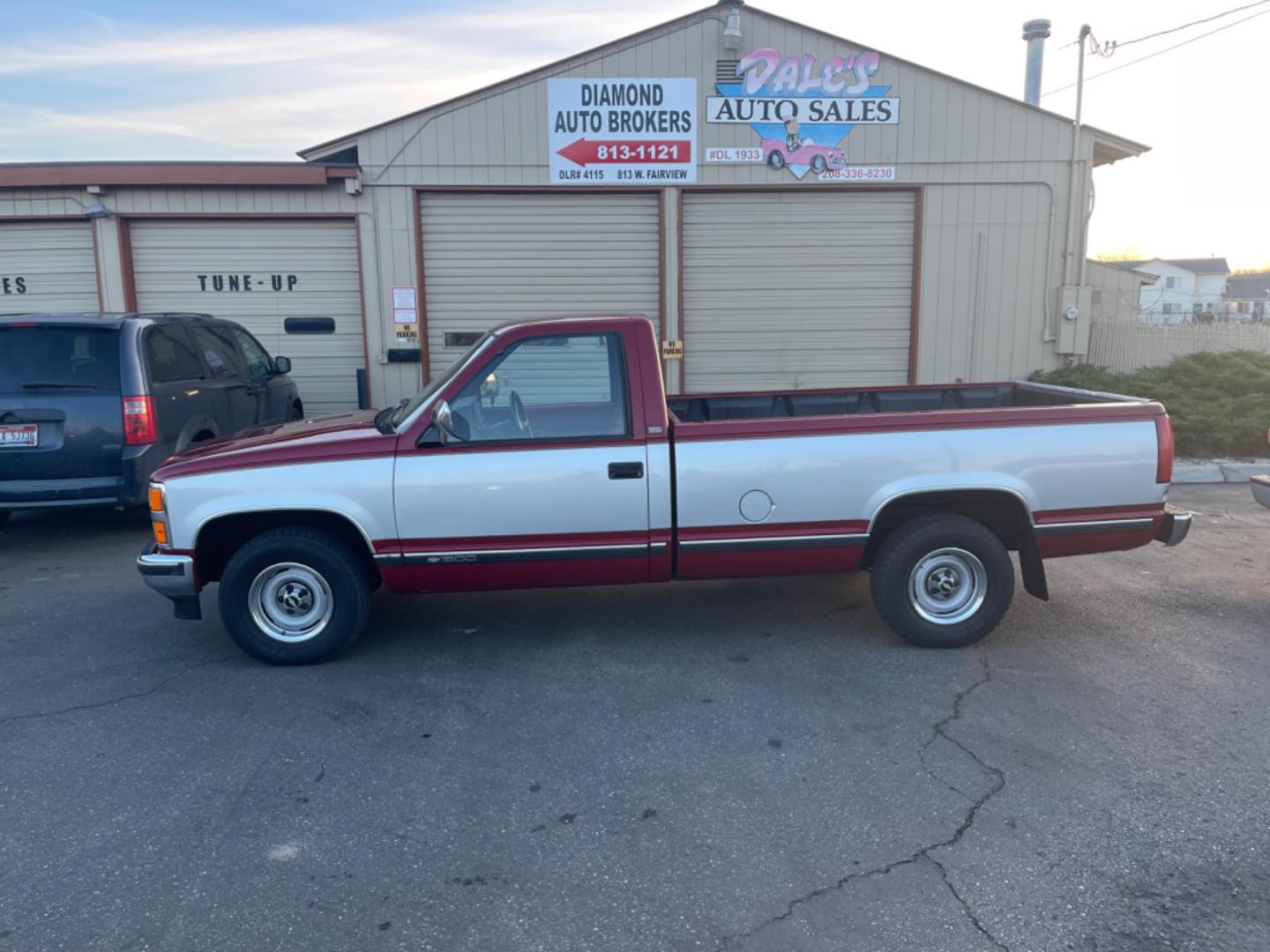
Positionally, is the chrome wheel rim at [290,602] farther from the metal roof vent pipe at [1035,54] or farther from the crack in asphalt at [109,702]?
the metal roof vent pipe at [1035,54]

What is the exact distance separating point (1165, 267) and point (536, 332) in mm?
92539

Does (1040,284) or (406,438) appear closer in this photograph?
(406,438)

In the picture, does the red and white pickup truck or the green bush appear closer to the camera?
the red and white pickup truck

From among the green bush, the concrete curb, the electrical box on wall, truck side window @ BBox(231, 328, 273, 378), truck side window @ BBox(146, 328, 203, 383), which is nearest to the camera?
truck side window @ BBox(146, 328, 203, 383)

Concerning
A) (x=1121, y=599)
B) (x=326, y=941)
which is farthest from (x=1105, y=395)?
(x=326, y=941)

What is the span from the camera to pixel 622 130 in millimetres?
11859

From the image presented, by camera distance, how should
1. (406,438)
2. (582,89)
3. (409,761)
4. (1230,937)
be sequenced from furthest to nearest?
1. (582,89)
2. (406,438)
3. (409,761)
4. (1230,937)

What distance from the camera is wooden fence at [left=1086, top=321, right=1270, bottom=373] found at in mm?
13969

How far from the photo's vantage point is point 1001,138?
12.1m

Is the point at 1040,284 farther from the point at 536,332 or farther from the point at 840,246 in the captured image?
the point at 536,332

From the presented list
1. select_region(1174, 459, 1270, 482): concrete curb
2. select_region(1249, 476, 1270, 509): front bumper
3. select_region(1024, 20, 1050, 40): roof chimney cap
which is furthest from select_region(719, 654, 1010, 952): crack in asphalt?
select_region(1024, 20, 1050, 40): roof chimney cap

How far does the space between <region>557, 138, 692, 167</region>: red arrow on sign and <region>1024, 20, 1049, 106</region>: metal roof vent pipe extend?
771 cm

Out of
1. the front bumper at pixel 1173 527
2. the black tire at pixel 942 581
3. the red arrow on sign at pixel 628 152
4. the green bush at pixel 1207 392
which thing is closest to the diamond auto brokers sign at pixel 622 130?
the red arrow on sign at pixel 628 152

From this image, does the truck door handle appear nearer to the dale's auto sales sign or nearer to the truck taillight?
the truck taillight
